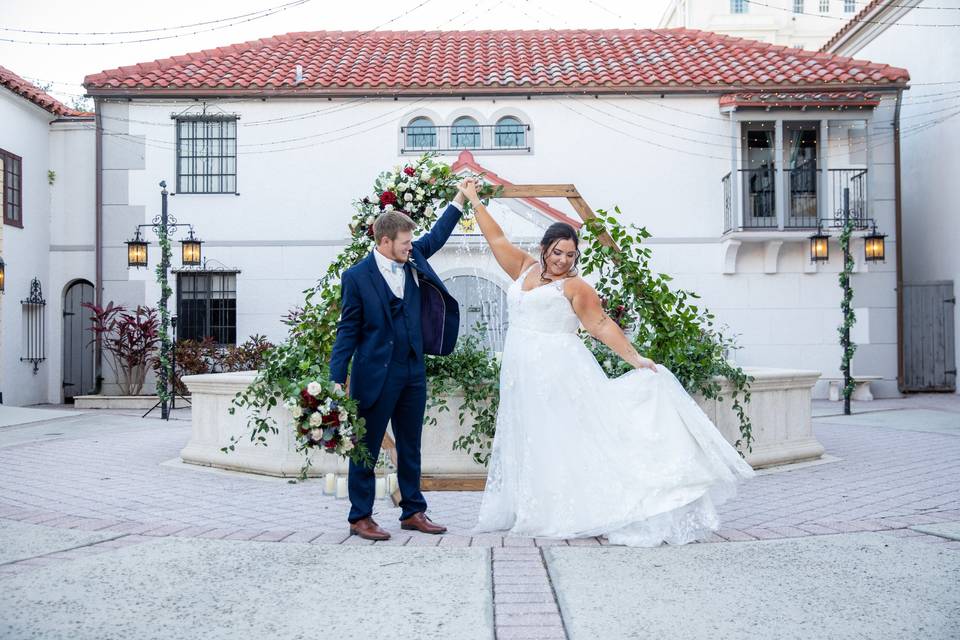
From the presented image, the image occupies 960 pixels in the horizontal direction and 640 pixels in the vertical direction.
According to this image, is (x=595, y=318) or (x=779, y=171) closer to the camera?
(x=595, y=318)

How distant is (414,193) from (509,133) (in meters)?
11.8

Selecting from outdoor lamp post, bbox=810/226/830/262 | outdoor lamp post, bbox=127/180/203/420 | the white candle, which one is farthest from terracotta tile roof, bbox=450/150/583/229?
the white candle

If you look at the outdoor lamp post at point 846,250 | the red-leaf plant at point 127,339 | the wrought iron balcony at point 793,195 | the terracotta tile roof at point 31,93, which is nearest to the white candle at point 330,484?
the outdoor lamp post at point 846,250

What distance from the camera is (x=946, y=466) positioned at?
8219mm

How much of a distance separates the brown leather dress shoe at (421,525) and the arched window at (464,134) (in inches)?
522

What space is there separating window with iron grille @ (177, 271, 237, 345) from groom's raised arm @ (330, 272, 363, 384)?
13.2 m

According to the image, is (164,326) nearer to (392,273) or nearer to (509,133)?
(509,133)

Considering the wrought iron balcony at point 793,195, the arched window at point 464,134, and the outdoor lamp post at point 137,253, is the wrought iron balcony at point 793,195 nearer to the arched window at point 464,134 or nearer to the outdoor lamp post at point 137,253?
the arched window at point 464,134

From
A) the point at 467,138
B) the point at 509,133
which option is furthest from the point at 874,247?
the point at 467,138

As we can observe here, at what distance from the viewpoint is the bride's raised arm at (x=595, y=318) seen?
549cm

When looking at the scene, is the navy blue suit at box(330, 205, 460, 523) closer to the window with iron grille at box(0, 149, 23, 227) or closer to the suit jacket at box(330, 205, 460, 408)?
the suit jacket at box(330, 205, 460, 408)

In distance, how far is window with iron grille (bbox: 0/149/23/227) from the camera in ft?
54.2

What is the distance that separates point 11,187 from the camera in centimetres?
1688

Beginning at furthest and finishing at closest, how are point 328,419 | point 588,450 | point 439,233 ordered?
point 439,233, point 588,450, point 328,419
